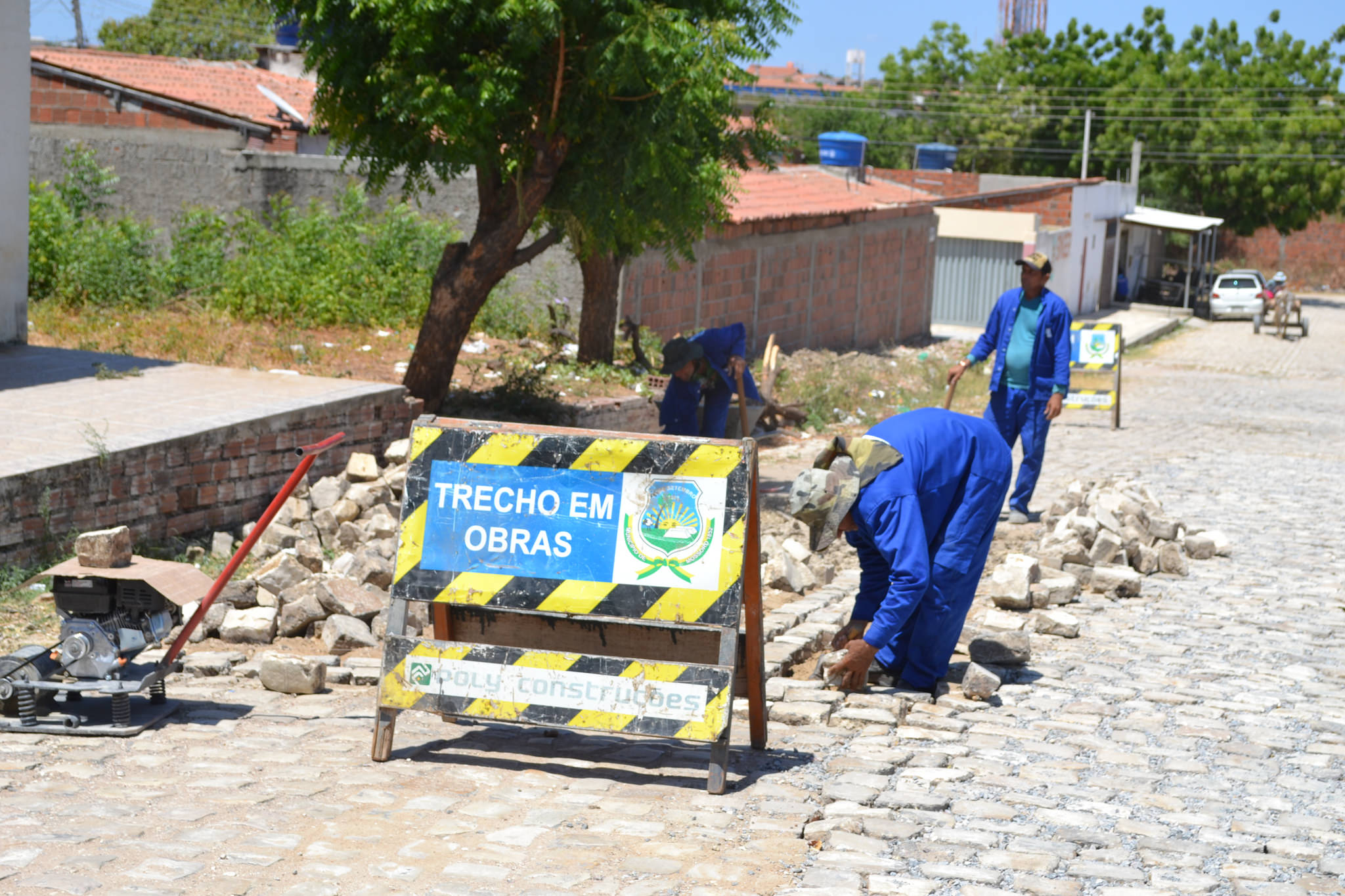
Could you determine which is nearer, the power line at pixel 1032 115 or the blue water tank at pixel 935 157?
the blue water tank at pixel 935 157

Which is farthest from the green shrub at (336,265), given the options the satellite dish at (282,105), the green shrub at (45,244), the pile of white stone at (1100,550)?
the pile of white stone at (1100,550)

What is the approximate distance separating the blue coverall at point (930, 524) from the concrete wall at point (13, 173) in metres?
9.06

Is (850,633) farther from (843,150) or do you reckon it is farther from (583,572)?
(843,150)

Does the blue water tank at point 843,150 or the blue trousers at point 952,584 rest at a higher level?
the blue water tank at point 843,150

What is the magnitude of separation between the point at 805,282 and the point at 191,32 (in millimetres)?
42701

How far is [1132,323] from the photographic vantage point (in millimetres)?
34031

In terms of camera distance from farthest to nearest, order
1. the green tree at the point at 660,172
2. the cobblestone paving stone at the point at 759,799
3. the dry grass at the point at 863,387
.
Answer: the dry grass at the point at 863,387
the green tree at the point at 660,172
the cobblestone paving stone at the point at 759,799

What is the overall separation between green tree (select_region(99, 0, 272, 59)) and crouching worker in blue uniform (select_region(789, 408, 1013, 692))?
52288 mm

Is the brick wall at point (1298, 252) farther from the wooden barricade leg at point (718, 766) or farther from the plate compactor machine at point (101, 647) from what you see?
the plate compactor machine at point (101, 647)

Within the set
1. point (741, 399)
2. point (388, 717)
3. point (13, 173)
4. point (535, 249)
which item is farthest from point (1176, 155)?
point (388, 717)

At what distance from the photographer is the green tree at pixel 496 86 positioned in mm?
9938

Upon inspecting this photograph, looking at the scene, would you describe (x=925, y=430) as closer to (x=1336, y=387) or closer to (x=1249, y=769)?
(x=1249, y=769)

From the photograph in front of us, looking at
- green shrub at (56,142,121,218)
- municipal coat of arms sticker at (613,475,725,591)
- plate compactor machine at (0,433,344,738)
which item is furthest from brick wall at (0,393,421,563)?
green shrub at (56,142,121,218)

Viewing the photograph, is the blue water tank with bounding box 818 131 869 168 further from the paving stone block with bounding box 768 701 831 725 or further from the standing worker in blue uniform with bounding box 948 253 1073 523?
the paving stone block with bounding box 768 701 831 725
